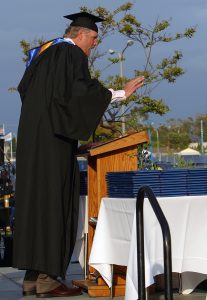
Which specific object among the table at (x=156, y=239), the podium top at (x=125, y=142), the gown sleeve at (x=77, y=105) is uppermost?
the gown sleeve at (x=77, y=105)

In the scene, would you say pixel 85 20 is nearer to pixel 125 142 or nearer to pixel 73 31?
Result: pixel 73 31

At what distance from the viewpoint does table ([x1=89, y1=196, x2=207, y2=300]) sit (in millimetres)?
5531

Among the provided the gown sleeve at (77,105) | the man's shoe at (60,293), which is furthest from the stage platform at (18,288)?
the gown sleeve at (77,105)

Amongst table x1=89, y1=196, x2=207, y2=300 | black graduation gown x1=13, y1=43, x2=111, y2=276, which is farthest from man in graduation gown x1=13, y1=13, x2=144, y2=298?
table x1=89, y1=196, x2=207, y2=300

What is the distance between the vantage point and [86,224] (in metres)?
6.98

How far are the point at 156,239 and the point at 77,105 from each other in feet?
4.25

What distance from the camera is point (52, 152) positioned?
21.3 ft

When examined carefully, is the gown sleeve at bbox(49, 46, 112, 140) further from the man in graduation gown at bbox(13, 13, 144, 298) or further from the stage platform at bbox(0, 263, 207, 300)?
the stage platform at bbox(0, 263, 207, 300)

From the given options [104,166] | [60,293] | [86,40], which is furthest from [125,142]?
[60,293]

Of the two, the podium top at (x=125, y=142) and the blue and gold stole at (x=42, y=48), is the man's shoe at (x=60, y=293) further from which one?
the blue and gold stole at (x=42, y=48)

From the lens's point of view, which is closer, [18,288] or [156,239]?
[156,239]

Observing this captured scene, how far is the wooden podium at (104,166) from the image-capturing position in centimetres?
657

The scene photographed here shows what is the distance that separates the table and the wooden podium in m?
0.45

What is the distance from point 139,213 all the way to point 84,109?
1.44 metres
